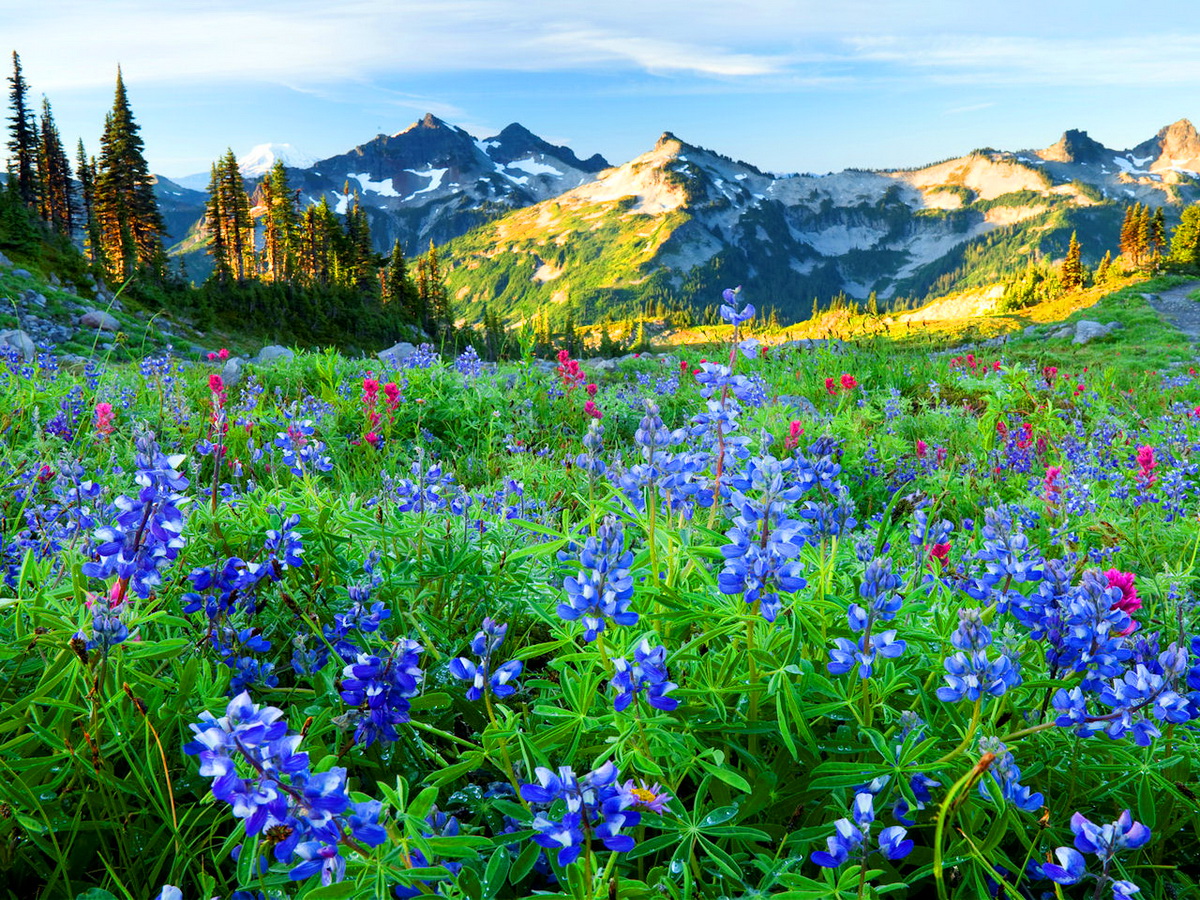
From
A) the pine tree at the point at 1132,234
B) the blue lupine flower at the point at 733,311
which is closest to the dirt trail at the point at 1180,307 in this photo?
the blue lupine flower at the point at 733,311

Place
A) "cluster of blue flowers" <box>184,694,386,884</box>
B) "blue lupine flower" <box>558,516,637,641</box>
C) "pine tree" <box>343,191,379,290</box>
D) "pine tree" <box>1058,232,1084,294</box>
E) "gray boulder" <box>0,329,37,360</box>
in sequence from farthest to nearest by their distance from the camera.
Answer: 1. "pine tree" <box>1058,232,1084,294</box>
2. "pine tree" <box>343,191,379,290</box>
3. "gray boulder" <box>0,329,37,360</box>
4. "blue lupine flower" <box>558,516,637,641</box>
5. "cluster of blue flowers" <box>184,694,386,884</box>

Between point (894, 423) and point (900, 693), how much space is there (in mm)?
6558

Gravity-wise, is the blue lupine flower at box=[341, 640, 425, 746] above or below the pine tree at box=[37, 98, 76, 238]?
below

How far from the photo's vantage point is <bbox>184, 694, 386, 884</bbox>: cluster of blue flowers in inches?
41.2

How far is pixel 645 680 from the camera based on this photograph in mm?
1588

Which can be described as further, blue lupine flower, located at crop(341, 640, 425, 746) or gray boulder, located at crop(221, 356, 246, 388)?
gray boulder, located at crop(221, 356, 246, 388)

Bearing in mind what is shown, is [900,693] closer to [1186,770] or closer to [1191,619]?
[1186,770]

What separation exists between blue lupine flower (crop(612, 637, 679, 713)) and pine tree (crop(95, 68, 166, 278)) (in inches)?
2510

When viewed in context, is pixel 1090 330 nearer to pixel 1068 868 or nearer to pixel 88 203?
pixel 1068 868

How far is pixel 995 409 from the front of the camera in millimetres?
8320

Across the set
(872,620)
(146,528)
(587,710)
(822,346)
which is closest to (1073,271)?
(822,346)

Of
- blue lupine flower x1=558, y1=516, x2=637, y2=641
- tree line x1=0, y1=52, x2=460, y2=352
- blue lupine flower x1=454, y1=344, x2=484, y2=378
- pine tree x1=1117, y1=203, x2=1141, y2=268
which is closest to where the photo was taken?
blue lupine flower x1=558, y1=516, x2=637, y2=641

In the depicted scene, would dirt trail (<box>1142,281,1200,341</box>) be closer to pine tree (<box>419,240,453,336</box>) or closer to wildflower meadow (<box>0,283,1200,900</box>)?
wildflower meadow (<box>0,283,1200,900</box>)

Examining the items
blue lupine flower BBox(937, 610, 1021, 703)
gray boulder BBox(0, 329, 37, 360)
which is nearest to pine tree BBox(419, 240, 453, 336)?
gray boulder BBox(0, 329, 37, 360)
